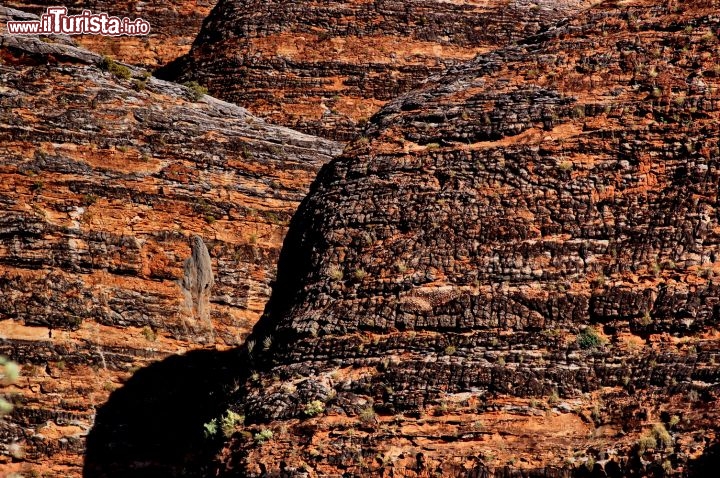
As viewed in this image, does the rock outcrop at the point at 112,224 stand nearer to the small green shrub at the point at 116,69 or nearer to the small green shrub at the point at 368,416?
the small green shrub at the point at 116,69

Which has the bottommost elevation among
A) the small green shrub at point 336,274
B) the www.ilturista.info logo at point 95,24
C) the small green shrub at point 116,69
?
the small green shrub at point 336,274

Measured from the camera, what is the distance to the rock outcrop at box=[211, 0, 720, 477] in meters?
22.2

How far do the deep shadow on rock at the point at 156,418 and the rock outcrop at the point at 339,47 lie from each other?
8646 mm

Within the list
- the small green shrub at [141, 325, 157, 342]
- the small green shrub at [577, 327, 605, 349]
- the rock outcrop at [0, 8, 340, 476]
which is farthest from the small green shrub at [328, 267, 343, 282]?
the small green shrub at [141, 325, 157, 342]

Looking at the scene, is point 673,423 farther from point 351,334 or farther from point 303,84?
point 303,84

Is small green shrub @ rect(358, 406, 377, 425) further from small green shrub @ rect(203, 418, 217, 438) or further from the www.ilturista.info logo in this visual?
the www.ilturista.info logo

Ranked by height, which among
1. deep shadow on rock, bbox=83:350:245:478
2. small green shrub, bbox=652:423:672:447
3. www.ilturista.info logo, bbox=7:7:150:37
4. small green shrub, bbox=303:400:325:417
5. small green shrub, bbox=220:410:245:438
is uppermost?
www.ilturista.info logo, bbox=7:7:150:37

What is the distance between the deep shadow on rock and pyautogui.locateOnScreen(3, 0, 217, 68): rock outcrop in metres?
14.1

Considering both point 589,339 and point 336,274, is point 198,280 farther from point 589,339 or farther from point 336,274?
point 589,339

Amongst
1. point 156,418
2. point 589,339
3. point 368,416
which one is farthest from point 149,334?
point 589,339

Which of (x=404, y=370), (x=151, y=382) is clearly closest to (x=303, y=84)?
(x=151, y=382)

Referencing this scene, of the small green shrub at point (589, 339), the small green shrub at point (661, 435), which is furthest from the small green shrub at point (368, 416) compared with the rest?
the small green shrub at point (661, 435)

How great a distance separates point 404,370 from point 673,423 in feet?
13.5

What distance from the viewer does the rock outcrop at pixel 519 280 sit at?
22.2 metres
